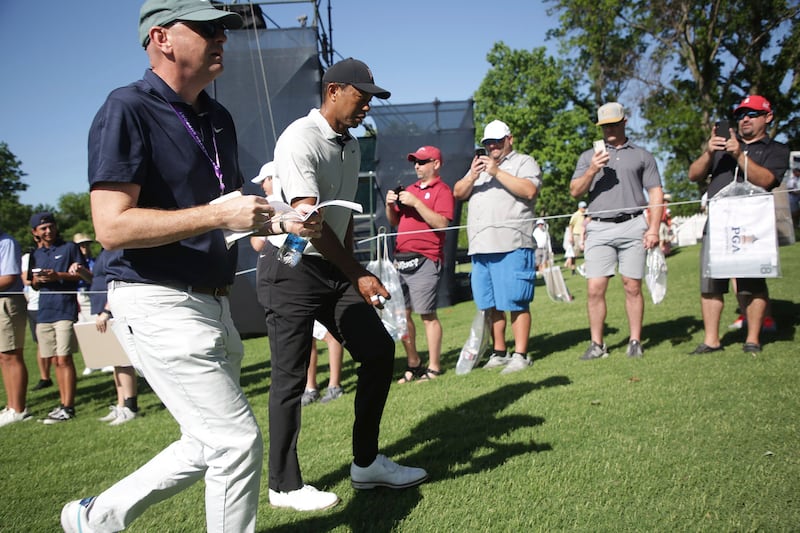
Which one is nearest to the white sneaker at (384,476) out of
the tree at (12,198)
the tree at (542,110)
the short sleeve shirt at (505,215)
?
the short sleeve shirt at (505,215)

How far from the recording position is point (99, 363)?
5.93 metres

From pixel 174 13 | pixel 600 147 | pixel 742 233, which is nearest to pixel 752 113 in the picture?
pixel 742 233

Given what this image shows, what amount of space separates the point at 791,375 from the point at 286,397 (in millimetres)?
3917

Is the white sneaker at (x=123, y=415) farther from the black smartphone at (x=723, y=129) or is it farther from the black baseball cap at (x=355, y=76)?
the black smartphone at (x=723, y=129)

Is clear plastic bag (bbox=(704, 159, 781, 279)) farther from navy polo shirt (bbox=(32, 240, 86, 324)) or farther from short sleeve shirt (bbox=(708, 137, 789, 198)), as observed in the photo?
navy polo shirt (bbox=(32, 240, 86, 324))

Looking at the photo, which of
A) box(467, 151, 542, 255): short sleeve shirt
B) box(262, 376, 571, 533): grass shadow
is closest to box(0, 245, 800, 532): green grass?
box(262, 376, 571, 533): grass shadow

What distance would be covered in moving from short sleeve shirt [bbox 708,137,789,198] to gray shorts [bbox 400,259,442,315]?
287 centimetres

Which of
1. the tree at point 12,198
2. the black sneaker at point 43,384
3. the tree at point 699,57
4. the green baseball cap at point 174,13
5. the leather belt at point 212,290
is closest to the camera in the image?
the green baseball cap at point 174,13

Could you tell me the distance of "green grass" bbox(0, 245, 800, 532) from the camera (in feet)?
9.04

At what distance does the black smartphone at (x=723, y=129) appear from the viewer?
5.29m

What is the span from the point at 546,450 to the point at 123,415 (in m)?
4.34

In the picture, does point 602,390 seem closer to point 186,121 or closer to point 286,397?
point 286,397

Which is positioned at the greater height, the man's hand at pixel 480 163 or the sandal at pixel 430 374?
the man's hand at pixel 480 163

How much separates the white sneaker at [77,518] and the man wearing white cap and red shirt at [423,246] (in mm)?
3861
